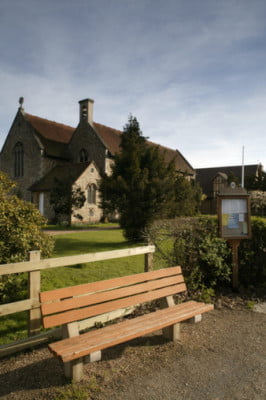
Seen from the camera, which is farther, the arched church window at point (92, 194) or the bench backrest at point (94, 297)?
the arched church window at point (92, 194)

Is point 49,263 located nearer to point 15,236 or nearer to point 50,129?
point 15,236

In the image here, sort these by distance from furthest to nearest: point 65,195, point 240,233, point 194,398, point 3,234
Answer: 1. point 65,195
2. point 240,233
3. point 3,234
4. point 194,398

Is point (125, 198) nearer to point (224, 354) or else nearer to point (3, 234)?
point (3, 234)

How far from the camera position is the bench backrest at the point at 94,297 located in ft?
10.7

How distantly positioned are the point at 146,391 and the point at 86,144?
102 feet

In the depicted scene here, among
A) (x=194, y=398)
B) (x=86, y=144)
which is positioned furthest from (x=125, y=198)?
(x=86, y=144)

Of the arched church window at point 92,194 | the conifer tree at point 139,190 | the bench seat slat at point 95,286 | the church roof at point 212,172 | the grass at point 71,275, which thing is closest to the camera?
the bench seat slat at point 95,286

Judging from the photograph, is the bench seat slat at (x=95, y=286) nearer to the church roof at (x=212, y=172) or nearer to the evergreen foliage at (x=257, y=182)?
the evergreen foliage at (x=257, y=182)

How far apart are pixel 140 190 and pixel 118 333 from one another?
33.0ft

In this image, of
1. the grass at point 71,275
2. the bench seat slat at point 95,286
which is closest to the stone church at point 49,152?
the grass at point 71,275

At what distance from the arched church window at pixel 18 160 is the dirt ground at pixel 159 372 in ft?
108

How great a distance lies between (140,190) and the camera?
13.1 meters

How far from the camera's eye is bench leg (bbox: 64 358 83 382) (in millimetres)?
3033

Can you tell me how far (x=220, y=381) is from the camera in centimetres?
312
